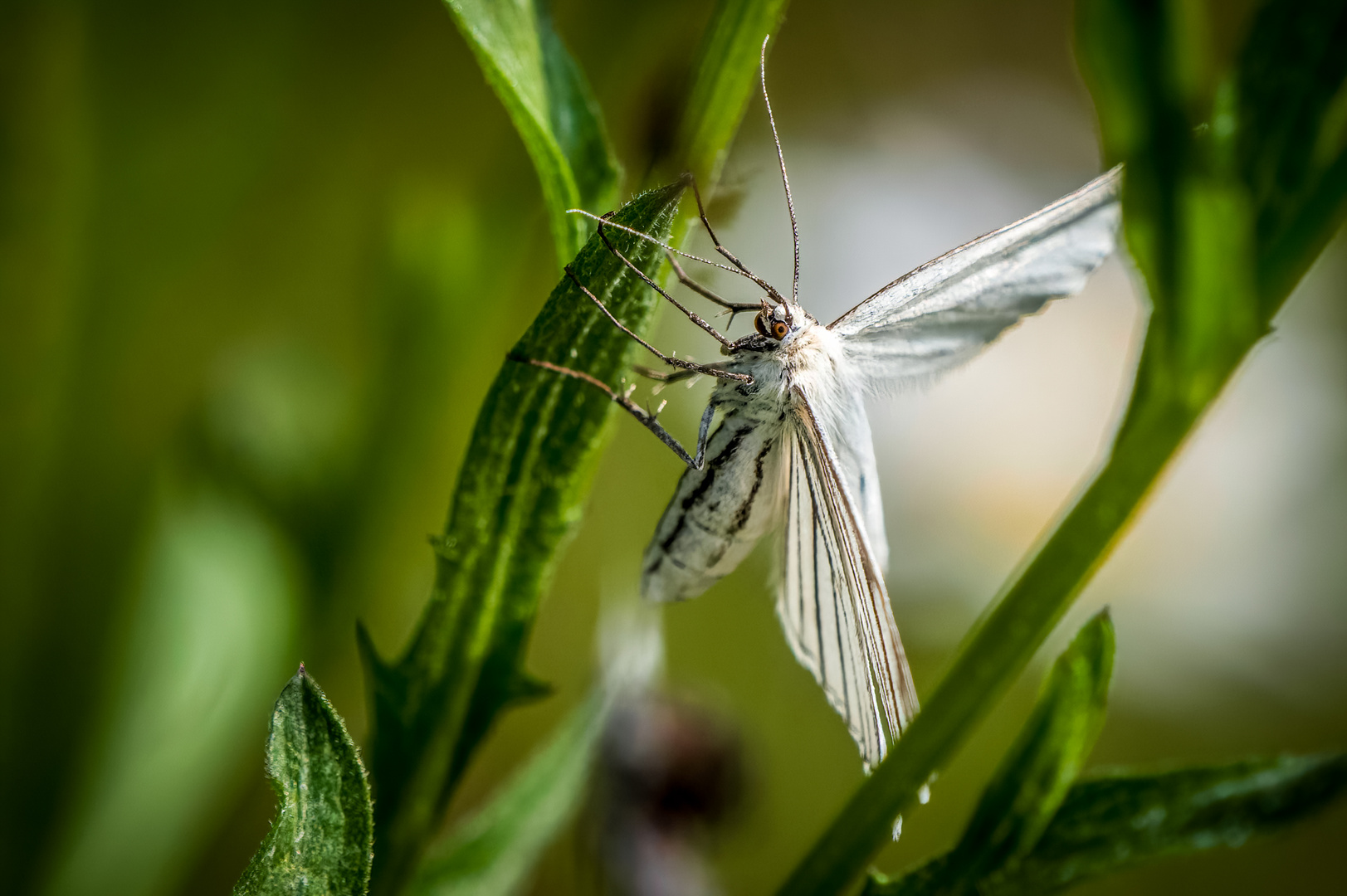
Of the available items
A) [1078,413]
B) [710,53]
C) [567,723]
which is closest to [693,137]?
[710,53]

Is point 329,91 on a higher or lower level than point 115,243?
higher

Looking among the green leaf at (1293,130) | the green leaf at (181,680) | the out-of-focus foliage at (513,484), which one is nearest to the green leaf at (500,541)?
the out-of-focus foliage at (513,484)

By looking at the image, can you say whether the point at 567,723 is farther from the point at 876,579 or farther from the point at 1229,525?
the point at 1229,525

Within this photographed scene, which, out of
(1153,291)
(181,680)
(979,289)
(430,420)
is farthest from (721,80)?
(181,680)

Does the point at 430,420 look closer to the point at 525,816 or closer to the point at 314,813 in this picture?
the point at 525,816

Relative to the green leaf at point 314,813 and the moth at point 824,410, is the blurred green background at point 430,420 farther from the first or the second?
the green leaf at point 314,813

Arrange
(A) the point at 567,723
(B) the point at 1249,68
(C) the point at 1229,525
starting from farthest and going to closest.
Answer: (C) the point at 1229,525 → (A) the point at 567,723 → (B) the point at 1249,68

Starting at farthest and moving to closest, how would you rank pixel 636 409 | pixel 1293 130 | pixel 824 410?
pixel 824 410
pixel 636 409
pixel 1293 130
